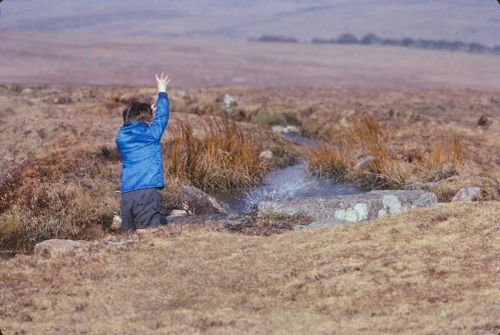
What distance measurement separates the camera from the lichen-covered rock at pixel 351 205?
10.8m

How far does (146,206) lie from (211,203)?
109 inches

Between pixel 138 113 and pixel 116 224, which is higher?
pixel 138 113

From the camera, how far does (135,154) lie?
10.3 m

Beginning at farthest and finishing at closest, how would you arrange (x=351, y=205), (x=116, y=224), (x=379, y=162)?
1. (x=379, y=162)
2. (x=116, y=224)
3. (x=351, y=205)

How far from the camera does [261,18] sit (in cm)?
13112

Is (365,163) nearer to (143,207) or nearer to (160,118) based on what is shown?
(160,118)

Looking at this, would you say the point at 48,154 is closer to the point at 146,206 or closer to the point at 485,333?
the point at 146,206

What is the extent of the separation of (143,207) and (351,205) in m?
2.67

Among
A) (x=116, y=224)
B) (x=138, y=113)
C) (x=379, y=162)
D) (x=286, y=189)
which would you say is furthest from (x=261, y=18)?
(x=138, y=113)

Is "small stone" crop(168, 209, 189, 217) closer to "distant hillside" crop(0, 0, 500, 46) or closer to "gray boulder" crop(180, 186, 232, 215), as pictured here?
"gray boulder" crop(180, 186, 232, 215)

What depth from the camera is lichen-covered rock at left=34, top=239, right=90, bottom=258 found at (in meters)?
9.06

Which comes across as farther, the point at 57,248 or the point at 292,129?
the point at 292,129

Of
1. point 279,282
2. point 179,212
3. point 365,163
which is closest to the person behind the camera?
point 279,282

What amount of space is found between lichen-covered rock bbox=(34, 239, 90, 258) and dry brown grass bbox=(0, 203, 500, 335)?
205mm
